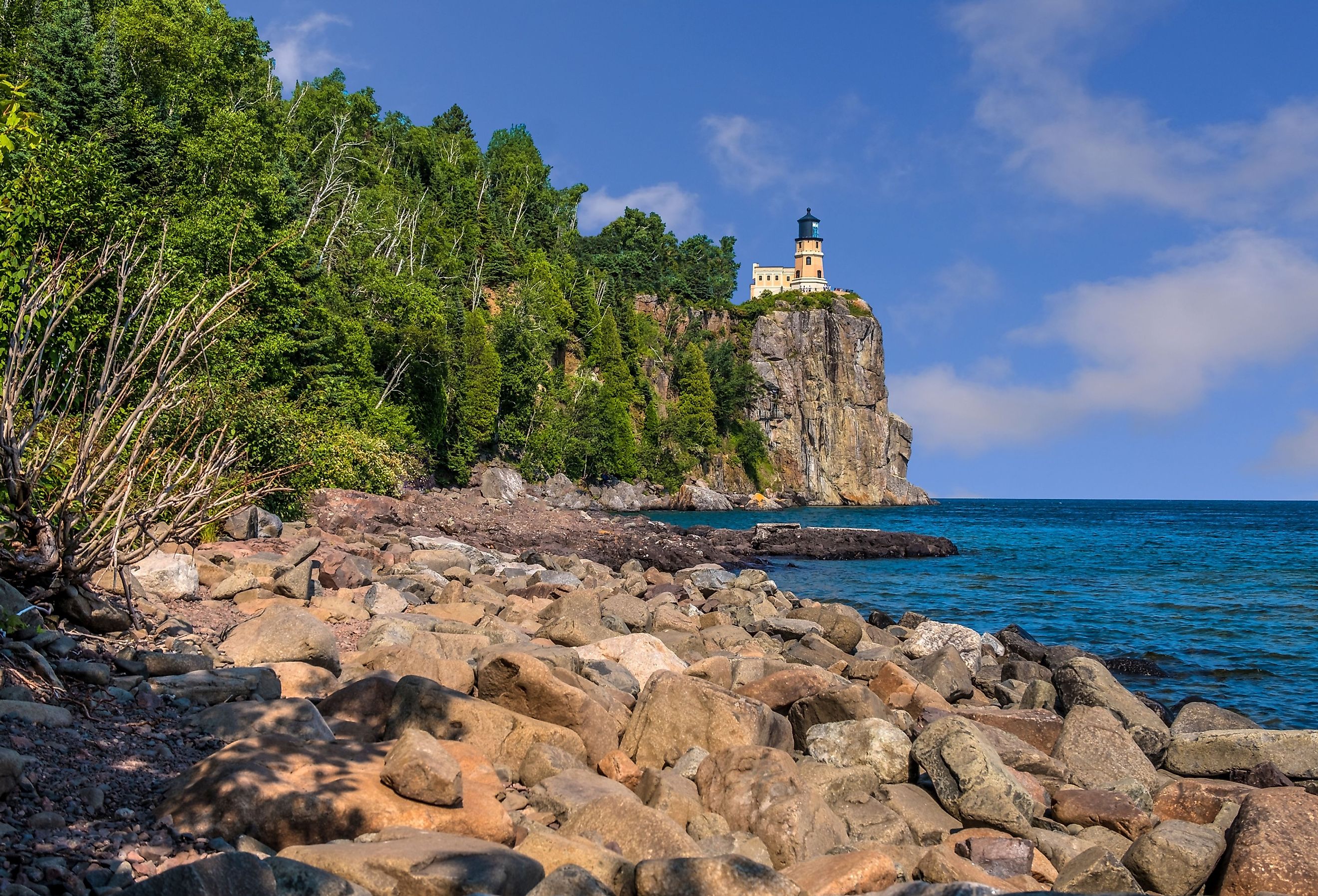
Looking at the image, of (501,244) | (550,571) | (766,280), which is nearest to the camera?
(550,571)

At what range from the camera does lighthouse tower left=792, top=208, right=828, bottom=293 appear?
125 m

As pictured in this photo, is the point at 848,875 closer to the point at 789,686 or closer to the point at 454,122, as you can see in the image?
the point at 789,686

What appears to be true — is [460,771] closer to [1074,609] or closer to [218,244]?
[1074,609]

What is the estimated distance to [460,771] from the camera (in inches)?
201

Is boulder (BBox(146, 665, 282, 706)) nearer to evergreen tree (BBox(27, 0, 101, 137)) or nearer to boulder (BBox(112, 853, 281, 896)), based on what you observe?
boulder (BBox(112, 853, 281, 896))

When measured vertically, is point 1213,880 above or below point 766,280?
below

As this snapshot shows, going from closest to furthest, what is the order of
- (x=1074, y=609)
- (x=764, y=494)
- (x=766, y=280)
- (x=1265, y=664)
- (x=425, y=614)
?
(x=425, y=614) < (x=1265, y=664) < (x=1074, y=609) < (x=764, y=494) < (x=766, y=280)

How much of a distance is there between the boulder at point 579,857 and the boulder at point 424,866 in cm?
31

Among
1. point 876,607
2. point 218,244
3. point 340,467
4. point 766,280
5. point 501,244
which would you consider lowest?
point 876,607

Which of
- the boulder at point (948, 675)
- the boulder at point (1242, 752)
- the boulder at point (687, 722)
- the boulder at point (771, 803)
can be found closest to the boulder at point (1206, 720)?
the boulder at point (1242, 752)

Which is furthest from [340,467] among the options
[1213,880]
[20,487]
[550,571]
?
[1213,880]

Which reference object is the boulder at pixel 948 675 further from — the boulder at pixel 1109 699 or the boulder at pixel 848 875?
the boulder at pixel 848 875

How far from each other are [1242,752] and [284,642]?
31.7 ft

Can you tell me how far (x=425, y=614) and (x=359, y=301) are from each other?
3278 centimetres
